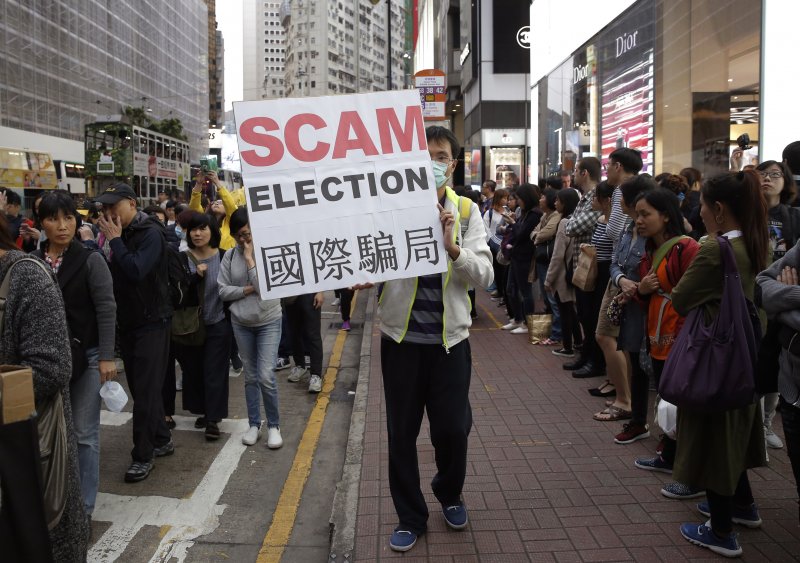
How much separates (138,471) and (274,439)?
113 centimetres

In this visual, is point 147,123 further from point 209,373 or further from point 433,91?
point 209,373

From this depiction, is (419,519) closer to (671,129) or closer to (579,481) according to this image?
(579,481)

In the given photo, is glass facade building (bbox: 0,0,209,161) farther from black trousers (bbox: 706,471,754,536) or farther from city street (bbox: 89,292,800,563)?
black trousers (bbox: 706,471,754,536)

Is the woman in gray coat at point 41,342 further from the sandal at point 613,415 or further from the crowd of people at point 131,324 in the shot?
the sandal at point 613,415

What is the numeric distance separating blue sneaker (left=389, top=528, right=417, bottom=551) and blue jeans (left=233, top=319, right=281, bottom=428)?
235 centimetres

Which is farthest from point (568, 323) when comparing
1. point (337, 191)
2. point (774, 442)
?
point (337, 191)

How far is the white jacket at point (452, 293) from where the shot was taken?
3.69 m

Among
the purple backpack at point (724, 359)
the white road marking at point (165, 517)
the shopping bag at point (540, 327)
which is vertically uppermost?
the purple backpack at point (724, 359)

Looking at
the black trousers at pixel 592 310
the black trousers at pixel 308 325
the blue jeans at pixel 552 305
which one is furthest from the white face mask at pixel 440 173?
the blue jeans at pixel 552 305

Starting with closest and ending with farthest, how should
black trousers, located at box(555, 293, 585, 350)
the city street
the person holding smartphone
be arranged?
the city street
the person holding smartphone
black trousers, located at box(555, 293, 585, 350)

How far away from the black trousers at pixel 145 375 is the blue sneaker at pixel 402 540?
2.29 meters

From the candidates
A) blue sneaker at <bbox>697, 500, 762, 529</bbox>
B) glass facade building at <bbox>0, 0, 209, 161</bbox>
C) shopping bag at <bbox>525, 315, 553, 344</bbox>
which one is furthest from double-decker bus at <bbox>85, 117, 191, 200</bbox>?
blue sneaker at <bbox>697, 500, 762, 529</bbox>

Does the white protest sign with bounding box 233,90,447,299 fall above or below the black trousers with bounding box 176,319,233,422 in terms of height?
above

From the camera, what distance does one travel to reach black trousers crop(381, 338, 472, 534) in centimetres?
378
